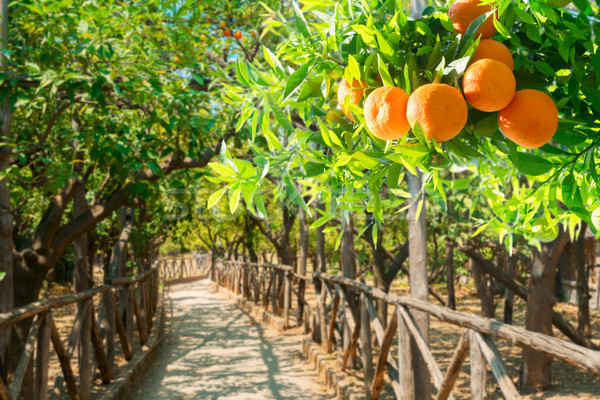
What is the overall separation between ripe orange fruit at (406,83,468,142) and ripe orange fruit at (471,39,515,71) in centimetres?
9

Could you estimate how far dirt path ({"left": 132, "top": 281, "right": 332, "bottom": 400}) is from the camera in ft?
19.9

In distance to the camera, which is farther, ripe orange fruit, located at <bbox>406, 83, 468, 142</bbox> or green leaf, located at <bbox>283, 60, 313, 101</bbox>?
green leaf, located at <bbox>283, 60, 313, 101</bbox>

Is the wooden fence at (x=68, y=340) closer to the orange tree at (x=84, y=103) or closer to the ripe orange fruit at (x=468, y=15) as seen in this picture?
the orange tree at (x=84, y=103)

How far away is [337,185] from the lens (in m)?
1.18

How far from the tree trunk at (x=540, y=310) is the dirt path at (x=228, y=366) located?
2.81 metres

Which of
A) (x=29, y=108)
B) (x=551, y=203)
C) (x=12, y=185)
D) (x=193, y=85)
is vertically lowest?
(x=551, y=203)

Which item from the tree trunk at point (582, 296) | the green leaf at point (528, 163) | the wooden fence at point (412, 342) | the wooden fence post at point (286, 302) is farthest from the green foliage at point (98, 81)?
the tree trunk at point (582, 296)

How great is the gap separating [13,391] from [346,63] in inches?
134

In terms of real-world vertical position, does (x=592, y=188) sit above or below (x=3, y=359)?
above

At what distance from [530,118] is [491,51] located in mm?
135

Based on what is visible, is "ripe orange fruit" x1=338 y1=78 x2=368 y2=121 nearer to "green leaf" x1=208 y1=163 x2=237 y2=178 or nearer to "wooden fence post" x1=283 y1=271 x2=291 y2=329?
"green leaf" x1=208 y1=163 x2=237 y2=178

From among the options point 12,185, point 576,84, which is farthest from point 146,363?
point 576,84

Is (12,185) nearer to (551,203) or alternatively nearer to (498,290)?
(551,203)

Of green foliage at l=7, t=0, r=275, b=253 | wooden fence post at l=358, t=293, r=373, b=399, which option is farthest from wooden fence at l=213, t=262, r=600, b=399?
green foliage at l=7, t=0, r=275, b=253
